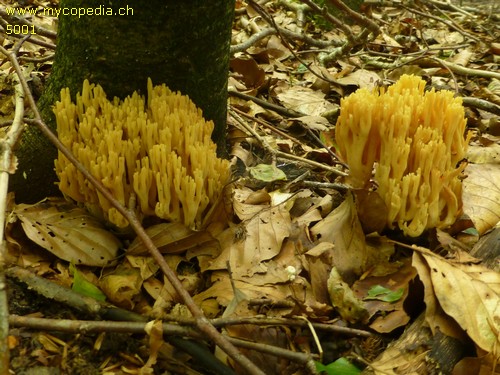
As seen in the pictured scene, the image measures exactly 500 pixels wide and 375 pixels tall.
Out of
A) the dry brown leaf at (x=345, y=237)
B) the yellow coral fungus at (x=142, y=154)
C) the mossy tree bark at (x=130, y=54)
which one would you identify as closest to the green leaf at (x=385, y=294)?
the dry brown leaf at (x=345, y=237)

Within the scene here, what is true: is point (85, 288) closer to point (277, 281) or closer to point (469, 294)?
point (277, 281)

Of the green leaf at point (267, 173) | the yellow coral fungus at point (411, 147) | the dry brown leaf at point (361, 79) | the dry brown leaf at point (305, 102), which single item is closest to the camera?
the yellow coral fungus at point (411, 147)

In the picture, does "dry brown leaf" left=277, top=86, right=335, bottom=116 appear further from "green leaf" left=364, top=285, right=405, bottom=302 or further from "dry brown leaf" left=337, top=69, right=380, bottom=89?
"green leaf" left=364, top=285, right=405, bottom=302

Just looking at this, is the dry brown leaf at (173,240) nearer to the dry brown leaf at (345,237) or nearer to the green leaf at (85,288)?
the green leaf at (85,288)

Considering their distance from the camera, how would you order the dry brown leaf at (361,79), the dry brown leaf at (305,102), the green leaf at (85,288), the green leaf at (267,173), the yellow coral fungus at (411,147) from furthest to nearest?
the dry brown leaf at (361,79) < the dry brown leaf at (305,102) < the green leaf at (267,173) < the yellow coral fungus at (411,147) < the green leaf at (85,288)

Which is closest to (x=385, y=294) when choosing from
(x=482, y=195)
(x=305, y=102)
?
(x=482, y=195)

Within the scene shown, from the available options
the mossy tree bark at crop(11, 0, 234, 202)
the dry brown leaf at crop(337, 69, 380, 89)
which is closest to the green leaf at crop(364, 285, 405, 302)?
the mossy tree bark at crop(11, 0, 234, 202)
